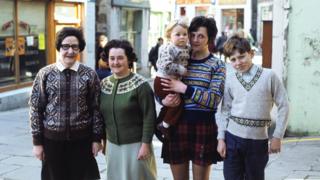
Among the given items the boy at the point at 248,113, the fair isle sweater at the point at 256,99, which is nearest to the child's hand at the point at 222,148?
the boy at the point at 248,113

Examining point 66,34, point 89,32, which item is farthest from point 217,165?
point 89,32

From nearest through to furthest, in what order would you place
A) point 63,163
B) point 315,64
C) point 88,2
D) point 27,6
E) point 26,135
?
point 63,163 → point 315,64 → point 26,135 → point 27,6 → point 88,2

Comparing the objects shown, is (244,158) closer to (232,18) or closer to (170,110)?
(170,110)

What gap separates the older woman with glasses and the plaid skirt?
64 centimetres

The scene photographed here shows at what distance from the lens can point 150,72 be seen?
2162 cm

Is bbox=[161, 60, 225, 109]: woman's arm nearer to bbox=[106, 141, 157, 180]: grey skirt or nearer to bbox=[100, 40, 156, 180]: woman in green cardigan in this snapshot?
bbox=[100, 40, 156, 180]: woman in green cardigan

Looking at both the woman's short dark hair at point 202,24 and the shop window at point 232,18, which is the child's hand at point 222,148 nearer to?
the woman's short dark hair at point 202,24

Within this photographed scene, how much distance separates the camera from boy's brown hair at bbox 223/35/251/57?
4.36 m

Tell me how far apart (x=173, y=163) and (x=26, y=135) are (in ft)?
18.9

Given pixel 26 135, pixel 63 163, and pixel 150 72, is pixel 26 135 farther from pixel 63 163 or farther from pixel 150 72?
pixel 150 72

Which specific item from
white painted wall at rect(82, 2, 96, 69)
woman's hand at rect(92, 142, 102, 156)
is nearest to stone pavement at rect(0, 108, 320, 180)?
woman's hand at rect(92, 142, 102, 156)

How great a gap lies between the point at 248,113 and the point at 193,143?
0.51m

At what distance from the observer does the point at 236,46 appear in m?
4.36

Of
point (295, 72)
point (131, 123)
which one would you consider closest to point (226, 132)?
point (131, 123)
